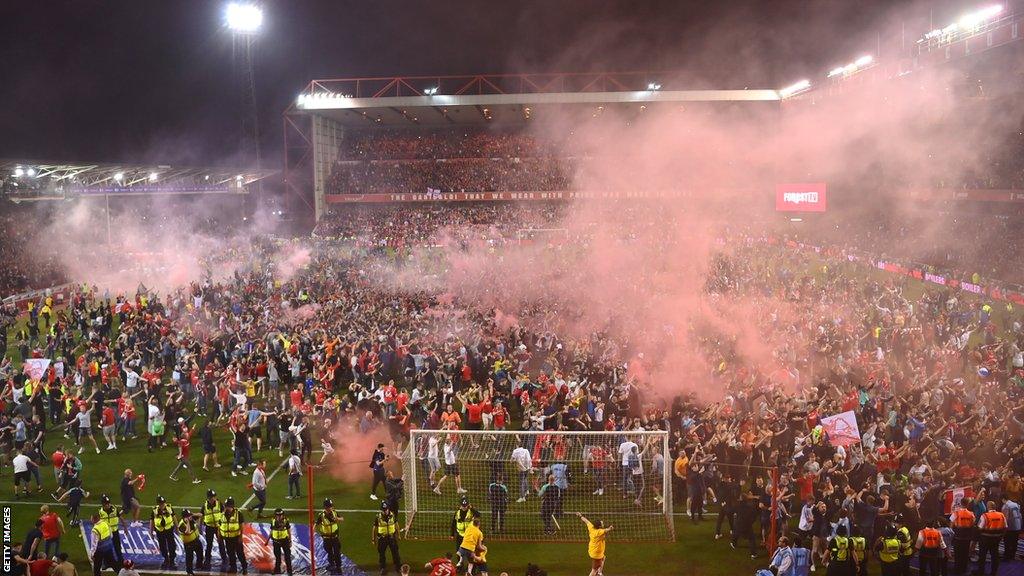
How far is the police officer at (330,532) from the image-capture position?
760 centimetres

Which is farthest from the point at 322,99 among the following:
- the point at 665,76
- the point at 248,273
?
Result: the point at 665,76

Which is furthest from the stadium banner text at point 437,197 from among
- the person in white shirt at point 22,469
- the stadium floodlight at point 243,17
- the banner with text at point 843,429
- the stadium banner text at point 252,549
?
the stadium banner text at point 252,549

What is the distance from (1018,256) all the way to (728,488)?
55.1 feet

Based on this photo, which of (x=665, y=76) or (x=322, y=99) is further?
(x=665, y=76)

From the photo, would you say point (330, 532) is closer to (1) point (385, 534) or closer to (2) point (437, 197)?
(1) point (385, 534)

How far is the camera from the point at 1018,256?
2005 centimetres

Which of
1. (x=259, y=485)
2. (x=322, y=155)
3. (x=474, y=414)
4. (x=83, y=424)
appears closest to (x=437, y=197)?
(x=322, y=155)

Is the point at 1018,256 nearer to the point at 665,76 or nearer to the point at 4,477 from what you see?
the point at 665,76

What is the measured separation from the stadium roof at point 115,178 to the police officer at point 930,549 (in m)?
25.4

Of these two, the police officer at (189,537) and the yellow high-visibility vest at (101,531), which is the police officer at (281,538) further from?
the yellow high-visibility vest at (101,531)

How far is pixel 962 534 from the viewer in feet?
25.1

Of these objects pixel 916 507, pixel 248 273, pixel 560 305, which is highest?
pixel 248 273

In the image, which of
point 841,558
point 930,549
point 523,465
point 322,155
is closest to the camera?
point 841,558

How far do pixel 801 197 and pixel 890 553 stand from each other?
18527 millimetres
